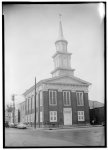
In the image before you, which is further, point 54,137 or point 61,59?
point 61,59

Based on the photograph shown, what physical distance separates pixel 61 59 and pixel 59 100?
550 millimetres

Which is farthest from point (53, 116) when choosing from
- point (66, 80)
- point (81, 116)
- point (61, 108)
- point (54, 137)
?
point (66, 80)

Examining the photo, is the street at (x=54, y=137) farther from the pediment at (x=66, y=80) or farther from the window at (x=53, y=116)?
the pediment at (x=66, y=80)

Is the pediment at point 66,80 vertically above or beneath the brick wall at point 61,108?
above

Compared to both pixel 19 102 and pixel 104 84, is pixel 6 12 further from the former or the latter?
pixel 104 84

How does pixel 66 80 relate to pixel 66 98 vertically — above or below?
above

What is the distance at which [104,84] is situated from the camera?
11.1 ft

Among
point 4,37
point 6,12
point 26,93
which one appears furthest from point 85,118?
point 6,12

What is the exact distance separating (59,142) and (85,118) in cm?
47

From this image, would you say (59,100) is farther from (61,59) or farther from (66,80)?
(61,59)

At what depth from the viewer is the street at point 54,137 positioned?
326cm

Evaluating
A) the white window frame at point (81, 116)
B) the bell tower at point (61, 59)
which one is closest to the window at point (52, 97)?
the bell tower at point (61, 59)

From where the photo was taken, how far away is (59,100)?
11.5 feet

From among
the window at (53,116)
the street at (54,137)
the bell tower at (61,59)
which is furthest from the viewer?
the bell tower at (61,59)
